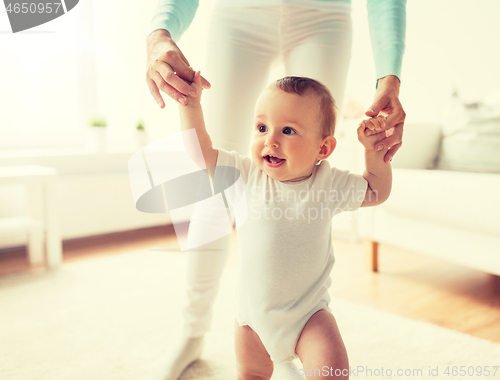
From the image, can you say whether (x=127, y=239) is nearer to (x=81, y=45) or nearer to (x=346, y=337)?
(x=81, y=45)

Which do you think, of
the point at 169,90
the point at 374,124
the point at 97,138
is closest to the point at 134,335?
the point at 169,90

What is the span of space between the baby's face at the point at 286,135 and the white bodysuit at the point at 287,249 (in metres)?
0.04

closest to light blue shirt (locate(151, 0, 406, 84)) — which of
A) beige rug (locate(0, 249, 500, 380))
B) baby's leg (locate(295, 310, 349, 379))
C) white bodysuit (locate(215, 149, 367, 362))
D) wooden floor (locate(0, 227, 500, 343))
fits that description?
white bodysuit (locate(215, 149, 367, 362))

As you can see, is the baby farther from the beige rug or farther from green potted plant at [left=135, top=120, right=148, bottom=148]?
green potted plant at [left=135, top=120, right=148, bottom=148]

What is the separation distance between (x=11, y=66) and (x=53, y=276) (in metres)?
1.48

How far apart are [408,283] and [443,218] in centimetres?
35

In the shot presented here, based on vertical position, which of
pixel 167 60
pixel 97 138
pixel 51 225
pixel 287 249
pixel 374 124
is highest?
pixel 167 60

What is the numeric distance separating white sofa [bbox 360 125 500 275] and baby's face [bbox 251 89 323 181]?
99 cm

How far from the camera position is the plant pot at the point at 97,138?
2.50 m

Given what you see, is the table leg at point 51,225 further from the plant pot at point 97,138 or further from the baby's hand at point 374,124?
the baby's hand at point 374,124

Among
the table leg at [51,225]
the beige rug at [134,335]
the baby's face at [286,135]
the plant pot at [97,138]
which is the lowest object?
the beige rug at [134,335]

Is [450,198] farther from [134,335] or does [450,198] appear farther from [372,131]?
[134,335]

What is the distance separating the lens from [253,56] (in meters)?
0.86

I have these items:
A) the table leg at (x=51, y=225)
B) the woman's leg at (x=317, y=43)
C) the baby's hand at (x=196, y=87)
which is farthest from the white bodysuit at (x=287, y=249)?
the table leg at (x=51, y=225)
